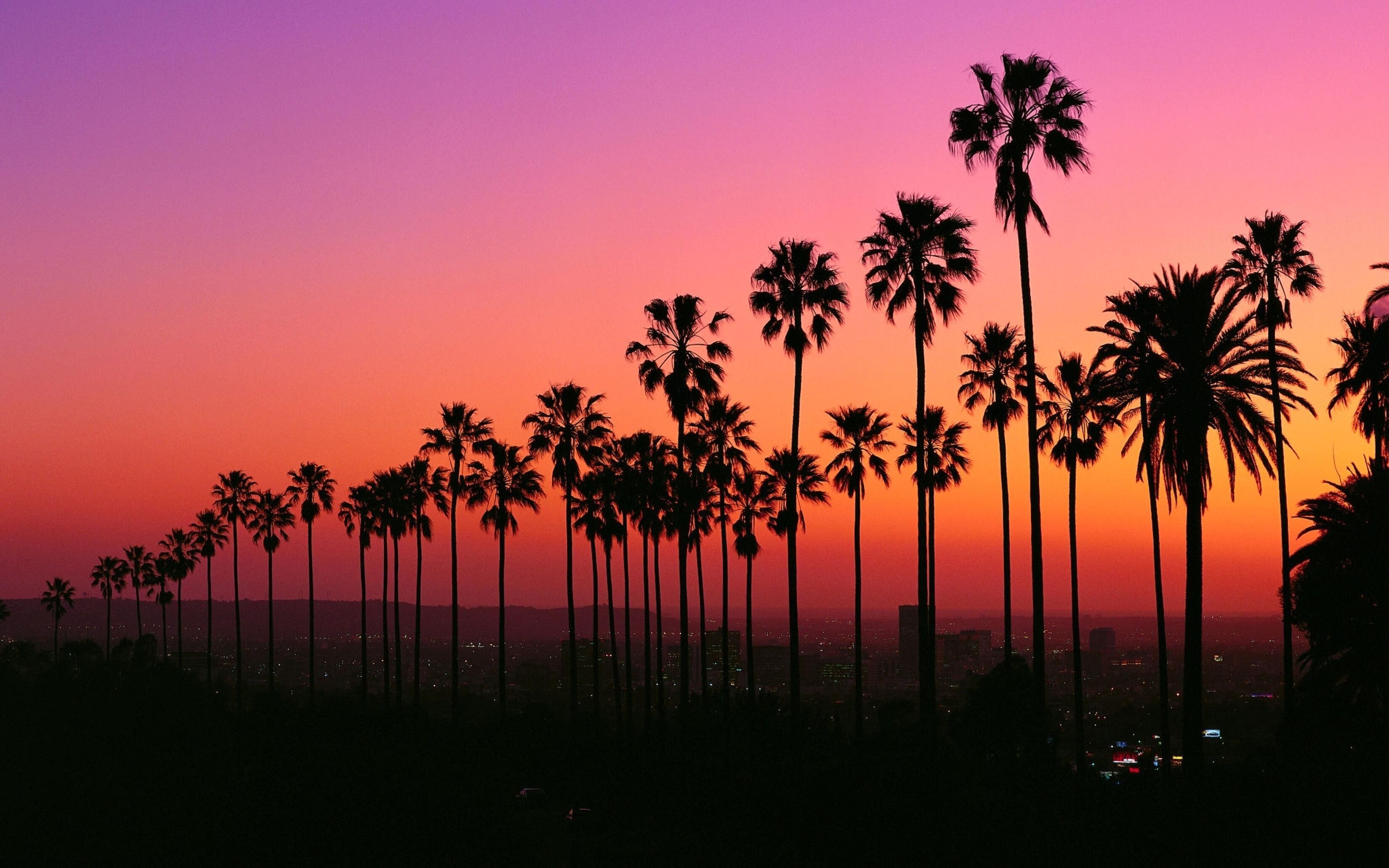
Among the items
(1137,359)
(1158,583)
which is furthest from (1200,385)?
(1158,583)

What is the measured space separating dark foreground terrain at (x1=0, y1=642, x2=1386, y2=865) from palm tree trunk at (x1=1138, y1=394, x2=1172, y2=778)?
13.2 feet

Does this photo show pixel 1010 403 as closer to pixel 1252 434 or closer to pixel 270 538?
pixel 1252 434

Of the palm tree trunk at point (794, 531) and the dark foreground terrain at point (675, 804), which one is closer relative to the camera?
the dark foreground terrain at point (675, 804)

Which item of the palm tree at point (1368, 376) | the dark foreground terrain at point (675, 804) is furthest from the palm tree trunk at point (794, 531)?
the palm tree at point (1368, 376)

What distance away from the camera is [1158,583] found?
4938 cm

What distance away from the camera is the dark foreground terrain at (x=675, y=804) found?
79.8ft

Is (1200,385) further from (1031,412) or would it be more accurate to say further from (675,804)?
(675,804)

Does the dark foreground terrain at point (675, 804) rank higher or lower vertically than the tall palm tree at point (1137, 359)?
lower

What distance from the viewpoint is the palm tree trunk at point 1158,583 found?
3384cm

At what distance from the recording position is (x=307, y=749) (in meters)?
50.2

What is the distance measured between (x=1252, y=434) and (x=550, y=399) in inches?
1489

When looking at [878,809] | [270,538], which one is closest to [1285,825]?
[878,809]

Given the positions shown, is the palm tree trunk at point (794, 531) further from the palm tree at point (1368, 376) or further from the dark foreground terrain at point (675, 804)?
the palm tree at point (1368, 376)

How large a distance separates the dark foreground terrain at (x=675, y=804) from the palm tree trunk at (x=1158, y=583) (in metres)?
4.02
